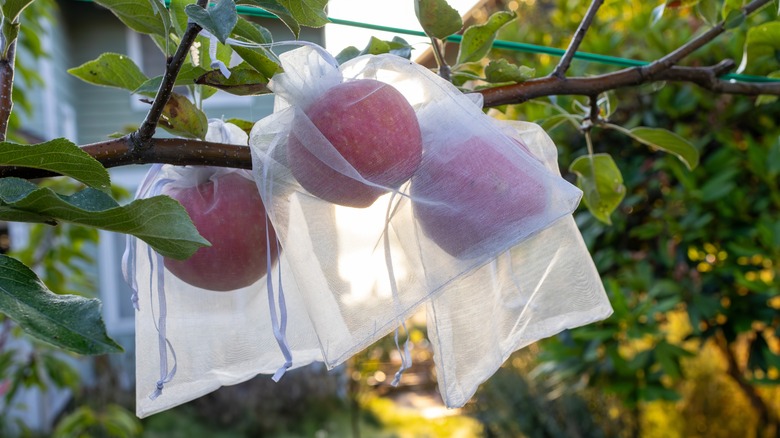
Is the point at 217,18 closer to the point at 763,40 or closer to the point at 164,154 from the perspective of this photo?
→ the point at 164,154

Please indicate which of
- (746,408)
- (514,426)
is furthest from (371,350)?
(746,408)

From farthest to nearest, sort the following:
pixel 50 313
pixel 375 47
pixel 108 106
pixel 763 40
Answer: pixel 108 106, pixel 763 40, pixel 375 47, pixel 50 313

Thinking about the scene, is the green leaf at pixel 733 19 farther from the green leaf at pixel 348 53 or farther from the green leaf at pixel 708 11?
the green leaf at pixel 348 53

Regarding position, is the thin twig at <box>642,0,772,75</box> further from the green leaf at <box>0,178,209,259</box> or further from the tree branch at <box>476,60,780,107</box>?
the green leaf at <box>0,178,209,259</box>

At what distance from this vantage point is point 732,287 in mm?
1708

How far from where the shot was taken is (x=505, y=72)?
637 millimetres

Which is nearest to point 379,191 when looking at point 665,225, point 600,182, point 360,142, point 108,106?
point 360,142

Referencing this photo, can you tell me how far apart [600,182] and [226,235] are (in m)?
0.42

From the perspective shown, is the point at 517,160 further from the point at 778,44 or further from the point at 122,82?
the point at 778,44

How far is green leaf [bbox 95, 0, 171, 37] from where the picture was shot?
0.54 meters

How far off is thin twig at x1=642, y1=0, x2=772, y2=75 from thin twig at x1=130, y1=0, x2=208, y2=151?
1.51 ft

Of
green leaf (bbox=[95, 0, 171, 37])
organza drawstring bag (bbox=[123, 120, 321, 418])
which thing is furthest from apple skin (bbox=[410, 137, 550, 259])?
green leaf (bbox=[95, 0, 171, 37])

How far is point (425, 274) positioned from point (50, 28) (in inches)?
206

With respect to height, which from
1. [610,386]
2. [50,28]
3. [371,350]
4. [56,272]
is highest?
[56,272]
